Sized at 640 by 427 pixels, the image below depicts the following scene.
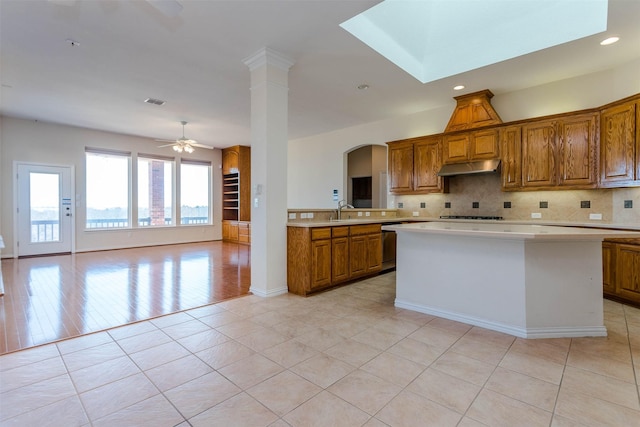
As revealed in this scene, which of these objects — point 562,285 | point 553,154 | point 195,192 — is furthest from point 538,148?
point 195,192

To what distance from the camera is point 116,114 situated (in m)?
6.11

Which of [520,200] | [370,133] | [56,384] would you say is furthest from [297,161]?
[56,384]

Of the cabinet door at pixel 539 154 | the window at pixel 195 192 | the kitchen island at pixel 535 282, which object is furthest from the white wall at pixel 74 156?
the cabinet door at pixel 539 154

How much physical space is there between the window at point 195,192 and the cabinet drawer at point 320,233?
6658 mm

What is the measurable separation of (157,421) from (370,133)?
6.52 m

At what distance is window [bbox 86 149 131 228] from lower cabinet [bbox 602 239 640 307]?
9.82m

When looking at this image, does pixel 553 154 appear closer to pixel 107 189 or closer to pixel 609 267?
pixel 609 267

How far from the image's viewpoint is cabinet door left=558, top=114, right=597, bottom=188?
4062 mm

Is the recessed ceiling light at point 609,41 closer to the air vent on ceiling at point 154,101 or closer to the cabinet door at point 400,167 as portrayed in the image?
the cabinet door at point 400,167

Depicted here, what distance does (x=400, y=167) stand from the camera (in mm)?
6121

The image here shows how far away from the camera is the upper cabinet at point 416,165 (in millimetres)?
5578

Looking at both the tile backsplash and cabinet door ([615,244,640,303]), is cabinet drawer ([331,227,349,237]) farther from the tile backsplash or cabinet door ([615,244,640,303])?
cabinet door ([615,244,640,303])

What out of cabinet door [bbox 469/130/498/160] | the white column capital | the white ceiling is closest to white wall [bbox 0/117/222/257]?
the white ceiling

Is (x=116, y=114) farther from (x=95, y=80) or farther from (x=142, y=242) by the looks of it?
(x=142, y=242)
